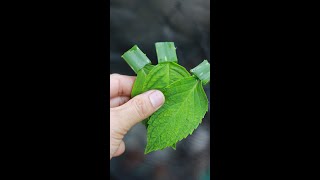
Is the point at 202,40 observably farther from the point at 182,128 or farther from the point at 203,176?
the point at 203,176

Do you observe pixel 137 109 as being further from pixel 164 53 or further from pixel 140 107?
pixel 164 53

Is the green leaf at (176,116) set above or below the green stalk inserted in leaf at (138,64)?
below

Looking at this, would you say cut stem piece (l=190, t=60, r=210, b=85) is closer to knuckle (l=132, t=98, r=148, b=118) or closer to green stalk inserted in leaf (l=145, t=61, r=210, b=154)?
green stalk inserted in leaf (l=145, t=61, r=210, b=154)

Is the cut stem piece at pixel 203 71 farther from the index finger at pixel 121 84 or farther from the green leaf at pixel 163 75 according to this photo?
the index finger at pixel 121 84

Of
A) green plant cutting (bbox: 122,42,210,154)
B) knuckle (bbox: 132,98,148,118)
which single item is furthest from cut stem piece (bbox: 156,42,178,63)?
knuckle (bbox: 132,98,148,118)

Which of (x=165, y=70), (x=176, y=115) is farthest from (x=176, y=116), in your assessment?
(x=165, y=70)

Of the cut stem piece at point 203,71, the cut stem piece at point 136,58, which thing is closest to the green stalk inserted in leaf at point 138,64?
the cut stem piece at point 136,58
